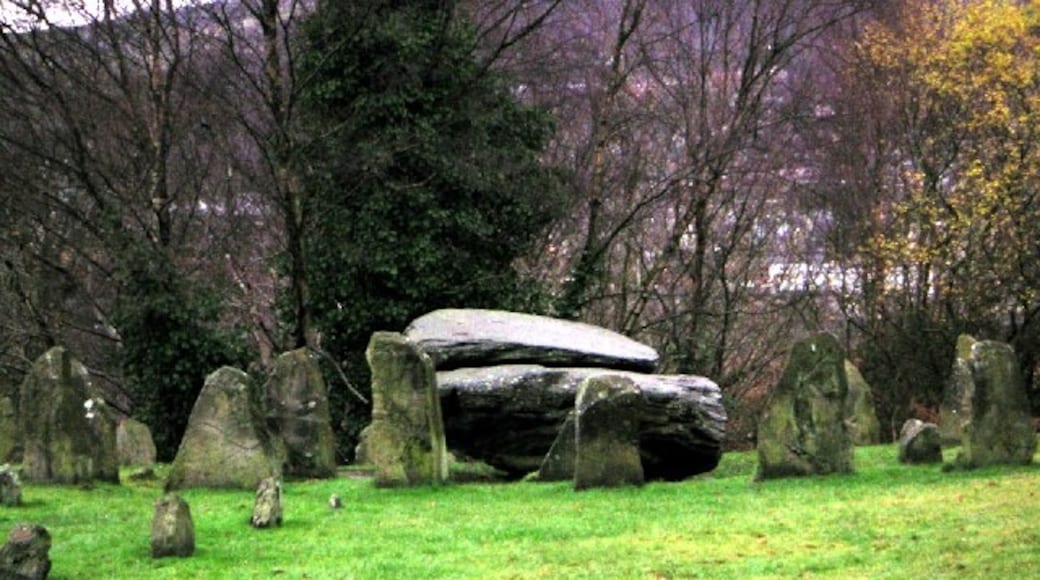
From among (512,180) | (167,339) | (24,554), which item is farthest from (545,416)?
(167,339)

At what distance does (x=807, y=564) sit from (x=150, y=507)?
8.59 meters

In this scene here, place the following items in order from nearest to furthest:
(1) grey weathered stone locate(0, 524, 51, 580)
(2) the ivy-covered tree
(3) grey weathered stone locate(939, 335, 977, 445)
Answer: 1. (1) grey weathered stone locate(0, 524, 51, 580)
2. (3) grey weathered stone locate(939, 335, 977, 445)
3. (2) the ivy-covered tree

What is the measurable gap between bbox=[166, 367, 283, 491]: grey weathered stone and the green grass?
616 mm

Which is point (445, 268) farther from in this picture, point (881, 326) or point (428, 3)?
point (881, 326)

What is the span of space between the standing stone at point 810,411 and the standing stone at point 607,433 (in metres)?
1.78

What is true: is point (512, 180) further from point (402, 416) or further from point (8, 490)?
point (8, 490)

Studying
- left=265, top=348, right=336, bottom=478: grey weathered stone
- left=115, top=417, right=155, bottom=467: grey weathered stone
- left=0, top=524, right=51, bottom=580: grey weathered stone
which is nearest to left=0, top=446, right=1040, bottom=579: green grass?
left=0, top=524, right=51, bottom=580: grey weathered stone

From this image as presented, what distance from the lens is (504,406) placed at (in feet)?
61.8

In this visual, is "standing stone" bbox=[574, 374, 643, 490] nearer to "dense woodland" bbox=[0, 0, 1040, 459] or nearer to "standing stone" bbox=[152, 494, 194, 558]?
"standing stone" bbox=[152, 494, 194, 558]

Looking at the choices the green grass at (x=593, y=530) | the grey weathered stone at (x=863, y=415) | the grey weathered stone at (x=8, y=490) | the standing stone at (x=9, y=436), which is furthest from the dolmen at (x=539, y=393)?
the standing stone at (x=9, y=436)

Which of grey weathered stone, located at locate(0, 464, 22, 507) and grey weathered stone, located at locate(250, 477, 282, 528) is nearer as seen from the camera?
grey weathered stone, located at locate(250, 477, 282, 528)

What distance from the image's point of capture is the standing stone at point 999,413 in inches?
631

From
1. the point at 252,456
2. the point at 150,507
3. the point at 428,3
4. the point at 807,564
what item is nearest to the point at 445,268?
the point at 428,3

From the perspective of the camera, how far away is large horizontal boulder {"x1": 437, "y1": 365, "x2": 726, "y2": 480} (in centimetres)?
1811
